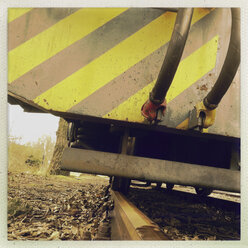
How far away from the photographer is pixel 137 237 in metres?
0.63

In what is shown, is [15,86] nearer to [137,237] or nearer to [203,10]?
[137,237]

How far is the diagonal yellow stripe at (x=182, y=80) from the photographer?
3.06 ft

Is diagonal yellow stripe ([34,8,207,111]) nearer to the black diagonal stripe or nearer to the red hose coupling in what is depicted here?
the black diagonal stripe

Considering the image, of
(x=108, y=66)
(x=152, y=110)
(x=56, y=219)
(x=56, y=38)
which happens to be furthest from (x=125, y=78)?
(x=56, y=219)

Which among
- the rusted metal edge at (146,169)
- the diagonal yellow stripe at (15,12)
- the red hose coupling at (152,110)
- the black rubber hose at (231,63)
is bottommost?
the rusted metal edge at (146,169)

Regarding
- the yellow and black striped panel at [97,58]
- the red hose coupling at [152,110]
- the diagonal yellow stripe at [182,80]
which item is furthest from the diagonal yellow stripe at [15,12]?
the red hose coupling at [152,110]

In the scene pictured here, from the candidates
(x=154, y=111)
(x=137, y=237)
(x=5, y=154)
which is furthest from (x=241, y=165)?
(x=5, y=154)

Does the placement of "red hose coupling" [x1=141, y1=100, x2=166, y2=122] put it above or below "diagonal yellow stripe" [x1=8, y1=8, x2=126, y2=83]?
below

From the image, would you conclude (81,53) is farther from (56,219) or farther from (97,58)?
(56,219)

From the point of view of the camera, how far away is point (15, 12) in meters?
0.96

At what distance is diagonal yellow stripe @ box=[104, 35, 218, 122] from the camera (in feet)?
3.06

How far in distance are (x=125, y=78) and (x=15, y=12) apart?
2.00 ft

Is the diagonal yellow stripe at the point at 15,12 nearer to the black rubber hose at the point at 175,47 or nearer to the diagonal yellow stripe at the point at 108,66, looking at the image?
the diagonal yellow stripe at the point at 108,66

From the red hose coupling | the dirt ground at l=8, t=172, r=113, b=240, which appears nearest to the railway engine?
the red hose coupling
